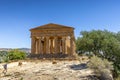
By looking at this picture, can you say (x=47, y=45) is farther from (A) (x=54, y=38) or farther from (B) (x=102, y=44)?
(B) (x=102, y=44)

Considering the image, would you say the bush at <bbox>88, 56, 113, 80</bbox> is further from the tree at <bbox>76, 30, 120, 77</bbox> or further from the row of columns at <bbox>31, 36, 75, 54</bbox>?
the row of columns at <bbox>31, 36, 75, 54</bbox>

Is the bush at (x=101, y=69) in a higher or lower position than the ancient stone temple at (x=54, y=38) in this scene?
lower

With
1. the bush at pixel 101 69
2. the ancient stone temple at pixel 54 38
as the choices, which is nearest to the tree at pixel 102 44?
the bush at pixel 101 69

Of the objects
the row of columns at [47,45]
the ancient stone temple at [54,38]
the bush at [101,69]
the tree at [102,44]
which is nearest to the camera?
the bush at [101,69]

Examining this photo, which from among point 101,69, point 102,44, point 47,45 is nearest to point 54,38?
point 47,45

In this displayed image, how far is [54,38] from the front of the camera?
209 feet

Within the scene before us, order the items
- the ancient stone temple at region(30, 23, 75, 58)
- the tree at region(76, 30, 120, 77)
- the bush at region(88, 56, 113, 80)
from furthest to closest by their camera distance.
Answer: the ancient stone temple at region(30, 23, 75, 58)
the tree at region(76, 30, 120, 77)
the bush at region(88, 56, 113, 80)

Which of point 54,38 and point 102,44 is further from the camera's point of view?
point 54,38

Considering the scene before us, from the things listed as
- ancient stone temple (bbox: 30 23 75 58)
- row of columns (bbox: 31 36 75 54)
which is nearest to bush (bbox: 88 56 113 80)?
ancient stone temple (bbox: 30 23 75 58)

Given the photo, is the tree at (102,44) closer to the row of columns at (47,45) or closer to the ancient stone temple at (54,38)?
the ancient stone temple at (54,38)

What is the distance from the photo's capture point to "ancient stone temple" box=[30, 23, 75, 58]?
201 ft

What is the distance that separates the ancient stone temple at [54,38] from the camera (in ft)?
201

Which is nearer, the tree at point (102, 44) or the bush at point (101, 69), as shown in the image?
the bush at point (101, 69)

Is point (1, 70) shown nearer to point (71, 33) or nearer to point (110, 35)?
point (110, 35)
